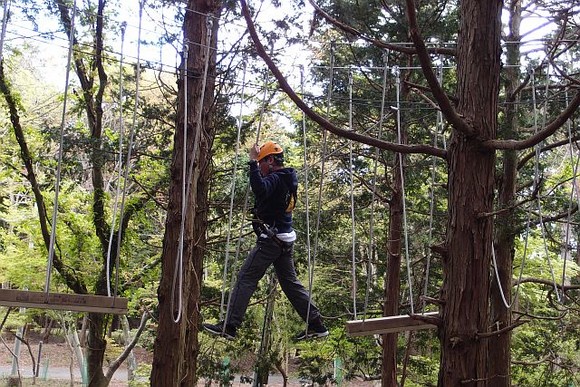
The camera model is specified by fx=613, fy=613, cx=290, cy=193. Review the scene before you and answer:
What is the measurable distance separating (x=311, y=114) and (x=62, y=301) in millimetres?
1551

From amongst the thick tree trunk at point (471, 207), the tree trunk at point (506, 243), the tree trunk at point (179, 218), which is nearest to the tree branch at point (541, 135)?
the thick tree trunk at point (471, 207)

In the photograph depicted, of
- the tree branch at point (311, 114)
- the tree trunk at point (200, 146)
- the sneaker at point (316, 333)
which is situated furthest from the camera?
the tree trunk at point (200, 146)

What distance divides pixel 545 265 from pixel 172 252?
5616 millimetres

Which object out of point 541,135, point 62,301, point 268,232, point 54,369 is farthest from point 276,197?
point 54,369

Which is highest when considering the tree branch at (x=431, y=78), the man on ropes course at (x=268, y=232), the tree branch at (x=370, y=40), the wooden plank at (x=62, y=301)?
the tree branch at (x=370, y=40)

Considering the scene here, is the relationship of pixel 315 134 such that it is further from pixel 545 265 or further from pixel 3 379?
pixel 3 379

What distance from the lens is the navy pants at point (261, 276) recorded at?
3148 millimetres

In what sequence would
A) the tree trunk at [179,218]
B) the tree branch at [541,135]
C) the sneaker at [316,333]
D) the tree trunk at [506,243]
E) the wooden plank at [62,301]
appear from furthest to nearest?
the tree trunk at [506,243] → the tree trunk at [179,218] → the sneaker at [316,333] → the wooden plank at [62,301] → the tree branch at [541,135]

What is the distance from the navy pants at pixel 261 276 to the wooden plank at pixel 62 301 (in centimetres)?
57

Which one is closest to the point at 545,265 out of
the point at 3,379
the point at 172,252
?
the point at 172,252

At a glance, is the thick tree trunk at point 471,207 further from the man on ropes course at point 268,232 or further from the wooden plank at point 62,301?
the wooden plank at point 62,301

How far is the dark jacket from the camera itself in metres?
3.07

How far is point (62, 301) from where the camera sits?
2.81 m

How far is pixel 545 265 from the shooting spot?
25.7 feet
